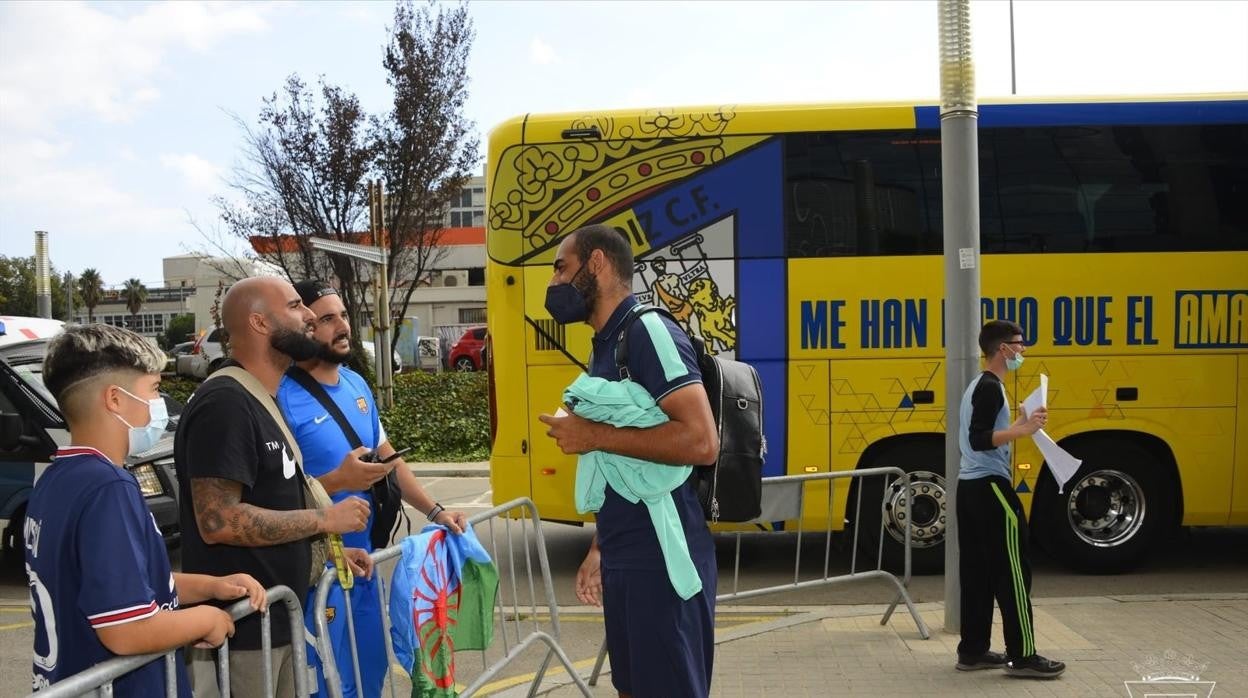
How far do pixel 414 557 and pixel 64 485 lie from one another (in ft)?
4.64

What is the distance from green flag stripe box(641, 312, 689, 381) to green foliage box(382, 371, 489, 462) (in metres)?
14.3

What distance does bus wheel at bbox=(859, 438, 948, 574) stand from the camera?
8.54 m

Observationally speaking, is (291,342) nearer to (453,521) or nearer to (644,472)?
(453,521)

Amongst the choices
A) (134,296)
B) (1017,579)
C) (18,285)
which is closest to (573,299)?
(1017,579)

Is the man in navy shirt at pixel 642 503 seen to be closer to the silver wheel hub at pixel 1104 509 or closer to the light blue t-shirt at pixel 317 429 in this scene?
Answer: the light blue t-shirt at pixel 317 429

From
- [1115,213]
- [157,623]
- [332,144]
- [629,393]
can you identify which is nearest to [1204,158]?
[1115,213]

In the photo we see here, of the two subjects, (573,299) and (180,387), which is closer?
(573,299)

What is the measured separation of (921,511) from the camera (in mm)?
8688

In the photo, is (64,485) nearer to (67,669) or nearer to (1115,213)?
(67,669)

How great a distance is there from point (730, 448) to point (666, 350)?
0.48m

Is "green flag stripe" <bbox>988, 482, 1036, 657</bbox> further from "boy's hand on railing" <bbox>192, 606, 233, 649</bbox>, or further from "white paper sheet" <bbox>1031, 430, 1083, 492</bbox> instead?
"boy's hand on railing" <bbox>192, 606, 233, 649</bbox>

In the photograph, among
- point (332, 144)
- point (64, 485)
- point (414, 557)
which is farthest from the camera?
point (332, 144)

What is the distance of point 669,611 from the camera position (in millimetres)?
3420

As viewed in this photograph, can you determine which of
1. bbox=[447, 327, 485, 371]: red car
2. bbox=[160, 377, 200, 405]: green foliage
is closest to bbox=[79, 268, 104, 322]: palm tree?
bbox=[447, 327, 485, 371]: red car
